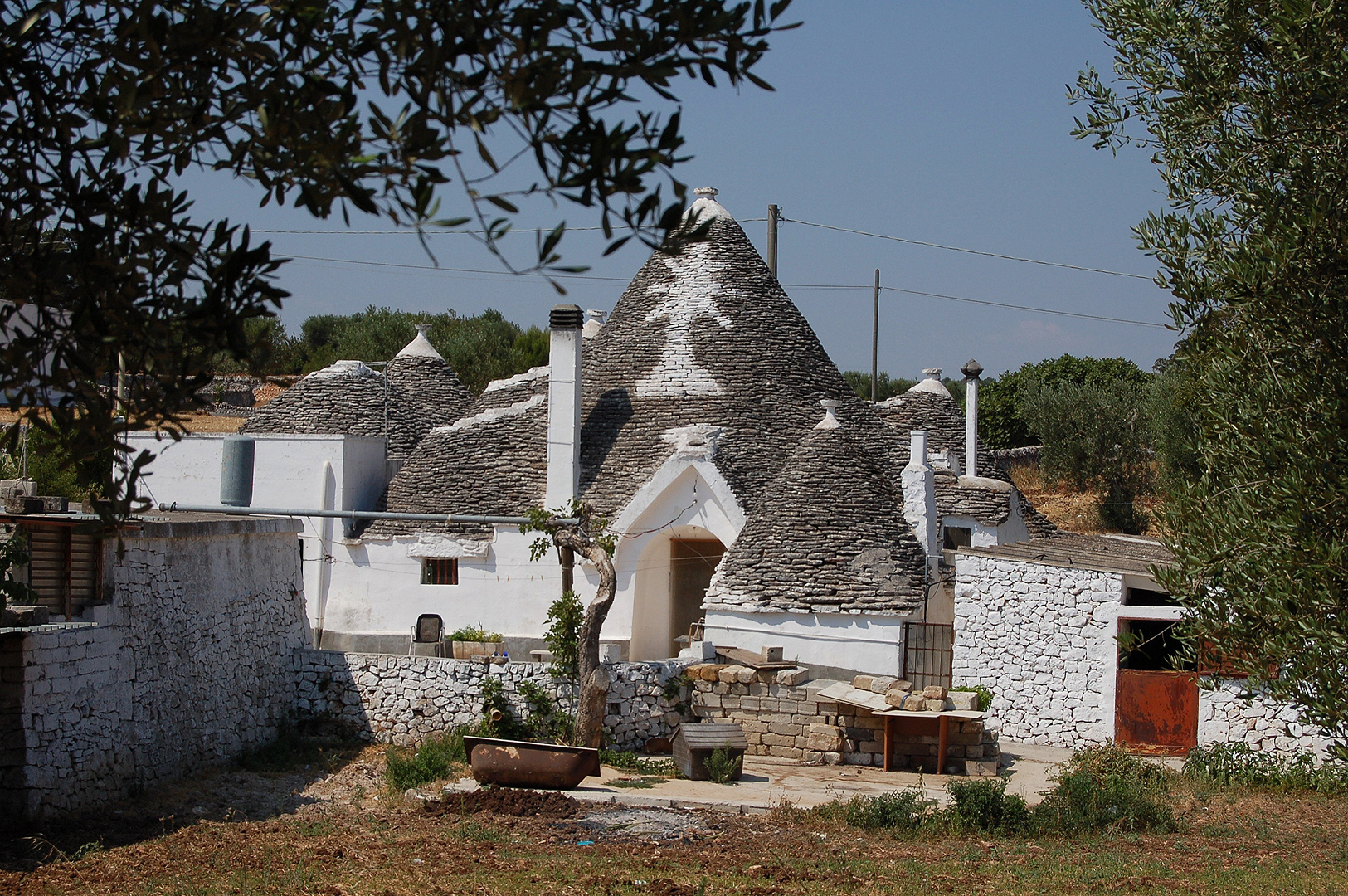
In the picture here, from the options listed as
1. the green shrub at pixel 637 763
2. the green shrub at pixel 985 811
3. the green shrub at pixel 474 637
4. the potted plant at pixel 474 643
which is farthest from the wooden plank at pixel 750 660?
the green shrub at pixel 985 811

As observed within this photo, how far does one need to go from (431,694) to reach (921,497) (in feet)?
28.3

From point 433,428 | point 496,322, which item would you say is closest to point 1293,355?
point 433,428

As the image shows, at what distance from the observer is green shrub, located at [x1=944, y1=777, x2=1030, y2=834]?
39.3 feet

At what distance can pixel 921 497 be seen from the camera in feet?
65.7

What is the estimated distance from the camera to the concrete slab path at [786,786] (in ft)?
43.8

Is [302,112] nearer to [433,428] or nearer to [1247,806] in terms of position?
[1247,806]

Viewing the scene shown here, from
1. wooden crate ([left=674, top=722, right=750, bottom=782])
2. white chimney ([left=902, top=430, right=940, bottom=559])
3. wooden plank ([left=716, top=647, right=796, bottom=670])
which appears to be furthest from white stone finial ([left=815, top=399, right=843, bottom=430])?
wooden crate ([left=674, top=722, right=750, bottom=782])

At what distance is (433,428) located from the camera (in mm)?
24469

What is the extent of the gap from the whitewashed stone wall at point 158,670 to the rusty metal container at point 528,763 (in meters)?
3.59

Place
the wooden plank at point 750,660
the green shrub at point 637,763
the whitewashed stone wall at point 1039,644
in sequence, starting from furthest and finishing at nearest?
1. the whitewashed stone wall at point 1039,644
2. the wooden plank at point 750,660
3. the green shrub at point 637,763

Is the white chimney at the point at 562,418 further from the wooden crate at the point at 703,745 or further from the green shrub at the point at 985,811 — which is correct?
the green shrub at the point at 985,811

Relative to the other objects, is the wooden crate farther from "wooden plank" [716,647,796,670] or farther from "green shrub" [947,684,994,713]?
"green shrub" [947,684,994,713]

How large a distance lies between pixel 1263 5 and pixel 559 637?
38.3 feet

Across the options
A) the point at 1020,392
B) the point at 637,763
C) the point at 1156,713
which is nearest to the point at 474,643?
the point at 637,763
